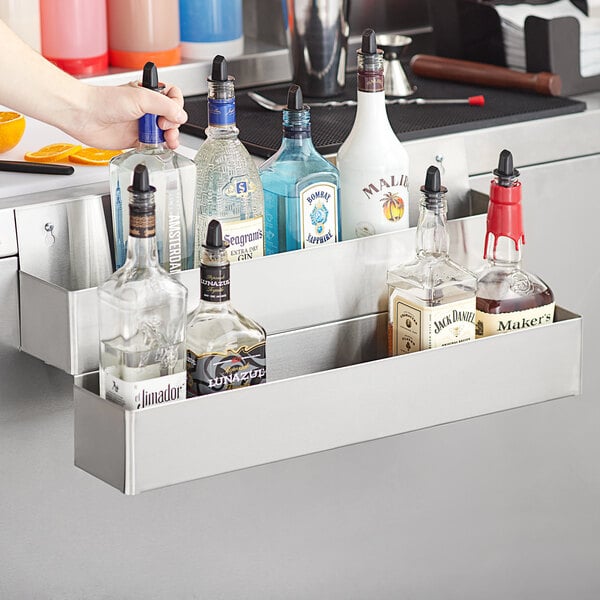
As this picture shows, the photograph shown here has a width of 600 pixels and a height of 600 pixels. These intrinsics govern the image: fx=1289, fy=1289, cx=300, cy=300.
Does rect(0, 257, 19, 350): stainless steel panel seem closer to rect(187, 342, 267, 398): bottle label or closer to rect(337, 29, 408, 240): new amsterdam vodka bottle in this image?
rect(187, 342, 267, 398): bottle label

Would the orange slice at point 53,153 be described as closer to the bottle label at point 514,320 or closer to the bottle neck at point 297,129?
the bottle neck at point 297,129

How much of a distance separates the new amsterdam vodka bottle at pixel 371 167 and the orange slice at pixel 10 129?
400mm

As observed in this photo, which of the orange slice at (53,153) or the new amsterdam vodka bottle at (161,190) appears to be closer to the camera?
the new amsterdam vodka bottle at (161,190)

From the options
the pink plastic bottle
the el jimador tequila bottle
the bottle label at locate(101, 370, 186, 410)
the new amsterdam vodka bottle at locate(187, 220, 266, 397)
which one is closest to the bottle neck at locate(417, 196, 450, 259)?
the el jimador tequila bottle

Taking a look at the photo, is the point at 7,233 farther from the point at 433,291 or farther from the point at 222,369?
the point at 433,291

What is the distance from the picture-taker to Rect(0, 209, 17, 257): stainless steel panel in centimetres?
136

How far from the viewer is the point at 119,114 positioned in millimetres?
1379

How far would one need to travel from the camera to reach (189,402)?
1.20 m

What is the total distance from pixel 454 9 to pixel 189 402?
104 centimetres

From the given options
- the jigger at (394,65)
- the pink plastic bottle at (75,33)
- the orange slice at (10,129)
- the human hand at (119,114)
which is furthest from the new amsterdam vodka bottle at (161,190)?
the jigger at (394,65)

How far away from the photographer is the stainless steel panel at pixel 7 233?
136 cm

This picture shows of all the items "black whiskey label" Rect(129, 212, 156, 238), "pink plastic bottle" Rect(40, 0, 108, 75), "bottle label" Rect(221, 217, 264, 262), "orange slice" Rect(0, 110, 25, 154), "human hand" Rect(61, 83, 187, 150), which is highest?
"pink plastic bottle" Rect(40, 0, 108, 75)

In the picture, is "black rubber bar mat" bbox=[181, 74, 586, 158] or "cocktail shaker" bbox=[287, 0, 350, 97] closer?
"black rubber bar mat" bbox=[181, 74, 586, 158]

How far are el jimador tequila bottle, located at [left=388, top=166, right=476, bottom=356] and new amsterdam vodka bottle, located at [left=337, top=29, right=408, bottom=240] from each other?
0.06m
